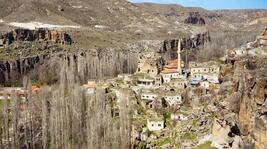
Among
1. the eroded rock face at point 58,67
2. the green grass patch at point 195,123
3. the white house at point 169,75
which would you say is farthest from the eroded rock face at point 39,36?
the green grass patch at point 195,123

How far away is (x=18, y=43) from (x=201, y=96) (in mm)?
58045

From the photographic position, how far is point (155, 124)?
48375 millimetres

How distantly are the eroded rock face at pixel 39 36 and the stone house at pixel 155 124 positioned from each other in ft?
204

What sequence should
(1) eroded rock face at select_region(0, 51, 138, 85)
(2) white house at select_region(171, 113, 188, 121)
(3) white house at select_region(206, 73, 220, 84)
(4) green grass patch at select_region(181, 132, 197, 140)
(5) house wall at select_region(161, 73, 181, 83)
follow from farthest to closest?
(1) eroded rock face at select_region(0, 51, 138, 85), (5) house wall at select_region(161, 73, 181, 83), (3) white house at select_region(206, 73, 220, 84), (2) white house at select_region(171, 113, 188, 121), (4) green grass patch at select_region(181, 132, 197, 140)

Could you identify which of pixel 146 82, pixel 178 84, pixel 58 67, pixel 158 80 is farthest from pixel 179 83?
pixel 58 67

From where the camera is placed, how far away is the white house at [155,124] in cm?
4825

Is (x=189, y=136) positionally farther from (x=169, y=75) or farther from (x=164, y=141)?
(x=169, y=75)

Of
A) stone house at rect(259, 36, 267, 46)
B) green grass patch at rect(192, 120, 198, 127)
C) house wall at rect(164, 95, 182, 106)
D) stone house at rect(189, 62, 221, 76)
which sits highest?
stone house at rect(259, 36, 267, 46)

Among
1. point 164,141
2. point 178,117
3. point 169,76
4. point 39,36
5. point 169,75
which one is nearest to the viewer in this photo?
point 164,141

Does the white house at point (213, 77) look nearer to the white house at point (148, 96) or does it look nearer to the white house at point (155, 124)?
the white house at point (148, 96)

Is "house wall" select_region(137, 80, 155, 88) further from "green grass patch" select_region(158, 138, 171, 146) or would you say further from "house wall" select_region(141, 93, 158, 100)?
"green grass patch" select_region(158, 138, 171, 146)

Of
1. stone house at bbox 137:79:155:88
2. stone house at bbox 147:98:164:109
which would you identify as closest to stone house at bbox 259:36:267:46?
stone house at bbox 147:98:164:109

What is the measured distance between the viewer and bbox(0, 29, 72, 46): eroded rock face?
10275 cm

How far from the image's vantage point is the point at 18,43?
99000mm
